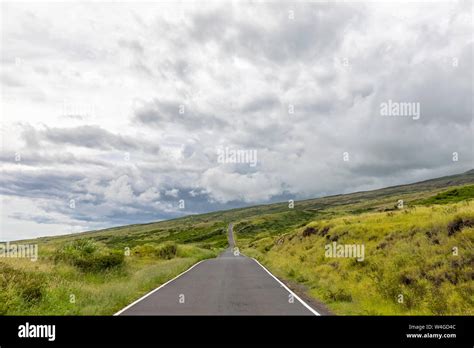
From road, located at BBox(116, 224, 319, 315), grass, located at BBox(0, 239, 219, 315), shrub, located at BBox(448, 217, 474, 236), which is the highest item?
shrub, located at BBox(448, 217, 474, 236)

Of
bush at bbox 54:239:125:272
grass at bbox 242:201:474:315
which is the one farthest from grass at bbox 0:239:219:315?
grass at bbox 242:201:474:315

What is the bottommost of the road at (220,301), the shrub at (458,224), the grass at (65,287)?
the road at (220,301)

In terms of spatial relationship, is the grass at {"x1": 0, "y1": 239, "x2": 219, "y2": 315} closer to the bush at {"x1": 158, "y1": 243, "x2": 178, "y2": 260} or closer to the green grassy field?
the green grassy field

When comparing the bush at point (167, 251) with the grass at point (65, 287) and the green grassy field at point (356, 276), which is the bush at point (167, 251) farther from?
the grass at point (65, 287)

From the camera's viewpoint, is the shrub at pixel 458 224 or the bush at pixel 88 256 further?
the bush at pixel 88 256

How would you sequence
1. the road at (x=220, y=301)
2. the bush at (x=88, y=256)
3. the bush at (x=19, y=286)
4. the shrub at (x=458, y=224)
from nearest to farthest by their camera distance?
1. the bush at (x=19, y=286)
2. the road at (x=220, y=301)
3. the shrub at (x=458, y=224)
4. the bush at (x=88, y=256)

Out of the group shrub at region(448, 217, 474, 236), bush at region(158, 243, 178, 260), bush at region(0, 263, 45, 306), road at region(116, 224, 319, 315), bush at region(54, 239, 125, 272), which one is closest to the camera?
bush at region(0, 263, 45, 306)

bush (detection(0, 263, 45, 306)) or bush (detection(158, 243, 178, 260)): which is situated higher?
bush (detection(0, 263, 45, 306))

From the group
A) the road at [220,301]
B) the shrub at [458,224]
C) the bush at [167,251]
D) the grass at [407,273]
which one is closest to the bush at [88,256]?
the road at [220,301]

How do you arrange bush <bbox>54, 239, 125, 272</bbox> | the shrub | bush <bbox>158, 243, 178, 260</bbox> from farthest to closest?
bush <bbox>158, 243, 178, 260</bbox>, bush <bbox>54, 239, 125, 272</bbox>, the shrub
